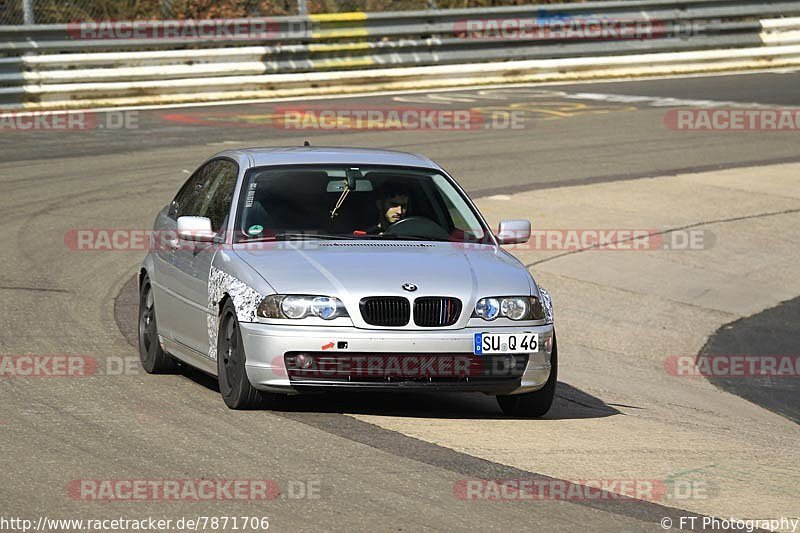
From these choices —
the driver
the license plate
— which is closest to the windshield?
the driver

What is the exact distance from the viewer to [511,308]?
825 cm

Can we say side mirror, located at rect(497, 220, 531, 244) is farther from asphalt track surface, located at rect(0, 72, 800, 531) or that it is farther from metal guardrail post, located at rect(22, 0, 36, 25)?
metal guardrail post, located at rect(22, 0, 36, 25)

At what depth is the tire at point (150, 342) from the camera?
9.73 metres

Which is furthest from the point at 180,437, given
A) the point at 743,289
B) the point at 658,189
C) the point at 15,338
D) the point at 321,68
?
the point at 321,68

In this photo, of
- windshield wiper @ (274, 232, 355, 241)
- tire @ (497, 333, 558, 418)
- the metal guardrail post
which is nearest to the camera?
tire @ (497, 333, 558, 418)

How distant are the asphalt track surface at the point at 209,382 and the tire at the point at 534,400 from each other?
107 mm

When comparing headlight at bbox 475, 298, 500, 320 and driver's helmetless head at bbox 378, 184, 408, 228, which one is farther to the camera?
driver's helmetless head at bbox 378, 184, 408, 228

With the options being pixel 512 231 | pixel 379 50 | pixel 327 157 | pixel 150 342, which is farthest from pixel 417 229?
pixel 379 50

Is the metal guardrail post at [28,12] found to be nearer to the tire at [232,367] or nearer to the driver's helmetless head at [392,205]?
the driver's helmetless head at [392,205]

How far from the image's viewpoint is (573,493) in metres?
6.64

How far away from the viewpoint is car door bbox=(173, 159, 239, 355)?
8.92 metres

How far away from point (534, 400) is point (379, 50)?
764 inches

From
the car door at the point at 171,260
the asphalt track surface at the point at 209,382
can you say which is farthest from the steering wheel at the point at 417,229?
the car door at the point at 171,260

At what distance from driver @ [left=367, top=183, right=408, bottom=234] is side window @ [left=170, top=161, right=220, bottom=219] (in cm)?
128
